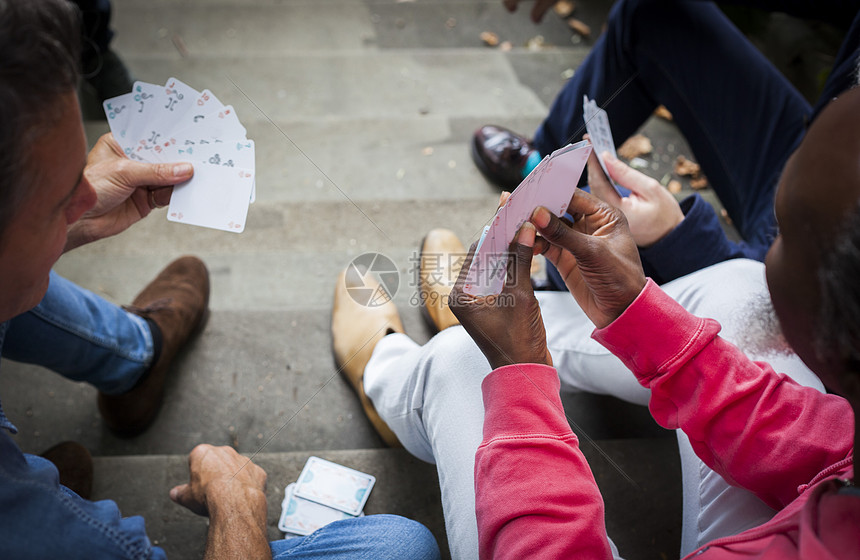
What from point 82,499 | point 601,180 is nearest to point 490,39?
point 601,180

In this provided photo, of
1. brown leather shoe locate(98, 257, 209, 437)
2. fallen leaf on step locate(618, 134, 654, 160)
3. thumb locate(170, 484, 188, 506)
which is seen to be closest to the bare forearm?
thumb locate(170, 484, 188, 506)

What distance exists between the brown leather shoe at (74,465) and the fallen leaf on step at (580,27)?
2.56m

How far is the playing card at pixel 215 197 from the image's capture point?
99 centimetres

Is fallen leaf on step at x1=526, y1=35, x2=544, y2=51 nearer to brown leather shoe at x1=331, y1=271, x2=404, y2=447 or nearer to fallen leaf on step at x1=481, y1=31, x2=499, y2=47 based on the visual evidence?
fallen leaf on step at x1=481, y1=31, x2=499, y2=47

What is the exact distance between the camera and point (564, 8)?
8.68 feet

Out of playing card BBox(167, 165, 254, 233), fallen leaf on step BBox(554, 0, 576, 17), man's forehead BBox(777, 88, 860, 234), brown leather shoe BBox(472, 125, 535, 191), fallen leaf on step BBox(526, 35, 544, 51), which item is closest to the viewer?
man's forehead BBox(777, 88, 860, 234)

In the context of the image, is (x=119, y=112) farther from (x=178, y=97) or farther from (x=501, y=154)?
(x=501, y=154)

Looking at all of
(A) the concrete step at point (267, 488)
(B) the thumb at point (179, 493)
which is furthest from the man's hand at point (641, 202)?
(B) the thumb at point (179, 493)

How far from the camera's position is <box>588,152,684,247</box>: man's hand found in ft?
3.66

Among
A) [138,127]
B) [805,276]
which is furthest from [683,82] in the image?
[138,127]

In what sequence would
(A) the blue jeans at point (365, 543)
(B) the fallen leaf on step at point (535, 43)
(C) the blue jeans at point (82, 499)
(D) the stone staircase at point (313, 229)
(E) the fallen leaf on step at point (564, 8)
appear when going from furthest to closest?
(E) the fallen leaf on step at point (564, 8), (B) the fallen leaf on step at point (535, 43), (D) the stone staircase at point (313, 229), (A) the blue jeans at point (365, 543), (C) the blue jeans at point (82, 499)

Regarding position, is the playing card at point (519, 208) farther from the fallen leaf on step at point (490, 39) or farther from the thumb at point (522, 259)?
the fallen leaf on step at point (490, 39)

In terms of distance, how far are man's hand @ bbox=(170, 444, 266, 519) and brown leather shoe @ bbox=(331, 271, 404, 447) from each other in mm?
286

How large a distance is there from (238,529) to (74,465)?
1.49 feet
